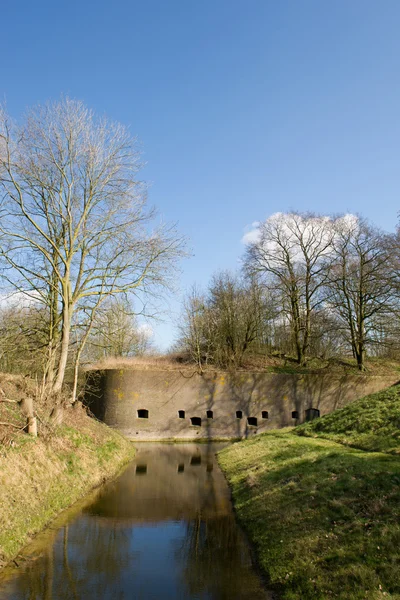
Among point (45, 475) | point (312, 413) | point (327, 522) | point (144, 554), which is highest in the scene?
point (312, 413)

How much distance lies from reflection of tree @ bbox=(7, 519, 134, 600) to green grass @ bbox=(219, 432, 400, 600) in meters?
2.15

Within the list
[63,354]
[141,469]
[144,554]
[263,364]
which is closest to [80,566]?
[144,554]

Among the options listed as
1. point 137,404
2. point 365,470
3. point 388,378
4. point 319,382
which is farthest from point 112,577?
point 388,378

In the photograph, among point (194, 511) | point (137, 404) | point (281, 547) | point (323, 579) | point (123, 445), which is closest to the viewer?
point (323, 579)

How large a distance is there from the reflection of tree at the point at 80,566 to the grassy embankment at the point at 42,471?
21.2 inches

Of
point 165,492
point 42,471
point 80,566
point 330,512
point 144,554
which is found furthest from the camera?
point 165,492

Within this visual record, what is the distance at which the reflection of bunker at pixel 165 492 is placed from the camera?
9.83 metres

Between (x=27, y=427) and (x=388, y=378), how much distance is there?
76.6 feet

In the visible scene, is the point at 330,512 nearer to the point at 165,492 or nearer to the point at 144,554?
the point at 144,554

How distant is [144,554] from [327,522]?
2924 mm

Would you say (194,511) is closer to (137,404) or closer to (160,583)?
(160,583)

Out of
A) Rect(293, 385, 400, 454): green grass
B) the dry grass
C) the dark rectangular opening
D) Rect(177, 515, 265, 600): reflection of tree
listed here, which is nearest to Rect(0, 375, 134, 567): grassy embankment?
Rect(177, 515, 265, 600): reflection of tree

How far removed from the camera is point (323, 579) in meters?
5.32

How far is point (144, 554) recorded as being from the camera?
23.8ft
